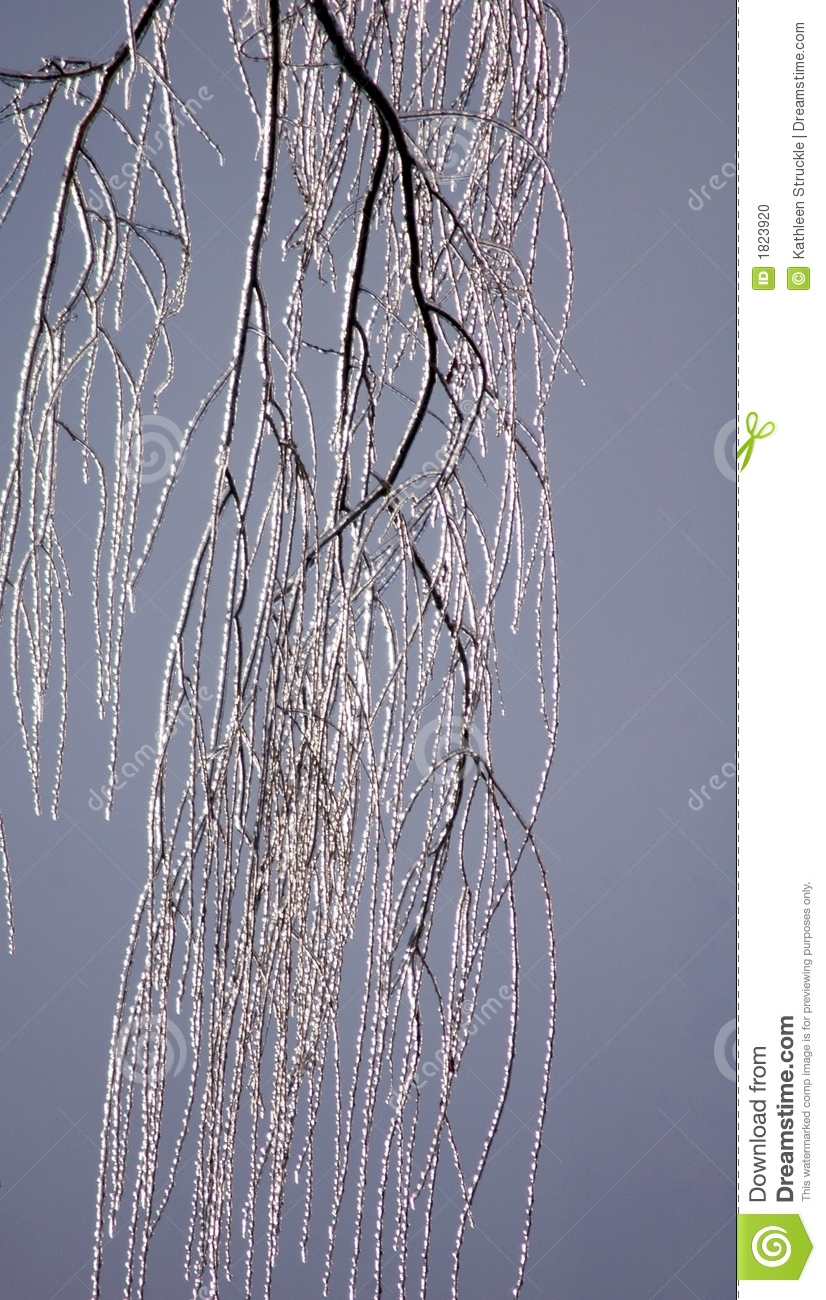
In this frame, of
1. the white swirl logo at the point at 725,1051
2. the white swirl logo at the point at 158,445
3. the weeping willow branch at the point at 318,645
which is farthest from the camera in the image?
the white swirl logo at the point at 725,1051

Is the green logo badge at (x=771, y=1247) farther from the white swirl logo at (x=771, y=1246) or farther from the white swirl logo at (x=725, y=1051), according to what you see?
the white swirl logo at (x=725, y=1051)

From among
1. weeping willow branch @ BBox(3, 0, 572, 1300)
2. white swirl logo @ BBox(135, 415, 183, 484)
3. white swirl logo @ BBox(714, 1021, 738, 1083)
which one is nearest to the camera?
weeping willow branch @ BBox(3, 0, 572, 1300)

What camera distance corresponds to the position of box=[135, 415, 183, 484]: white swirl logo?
185 cm

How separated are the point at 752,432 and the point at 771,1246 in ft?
4.78

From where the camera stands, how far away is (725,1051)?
197cm

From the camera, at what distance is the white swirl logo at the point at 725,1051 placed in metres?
1.97

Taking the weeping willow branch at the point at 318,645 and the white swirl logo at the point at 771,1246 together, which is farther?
the white swirl logo at the point at 771,1246

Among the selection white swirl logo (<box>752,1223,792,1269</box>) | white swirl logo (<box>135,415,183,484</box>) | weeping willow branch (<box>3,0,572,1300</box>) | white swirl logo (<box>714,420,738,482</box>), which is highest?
white swirl logo (<box>714,420,738,482</box>)

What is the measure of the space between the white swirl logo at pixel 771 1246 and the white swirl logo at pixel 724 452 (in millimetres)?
1359

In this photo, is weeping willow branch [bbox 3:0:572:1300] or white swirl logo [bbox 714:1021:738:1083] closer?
weeping willow branch [bbox 3:0:572:1300]

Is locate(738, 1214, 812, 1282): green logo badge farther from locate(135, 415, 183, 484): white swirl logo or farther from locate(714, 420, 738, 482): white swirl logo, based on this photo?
locate(135, 415, 183, 484): white swirl logo

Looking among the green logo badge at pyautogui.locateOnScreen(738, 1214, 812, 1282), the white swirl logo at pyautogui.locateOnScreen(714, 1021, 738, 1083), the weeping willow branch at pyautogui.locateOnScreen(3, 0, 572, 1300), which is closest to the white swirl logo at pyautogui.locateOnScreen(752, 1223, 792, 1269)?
the green logo badge at pyautogui.locateOnScreen(738, 1214, 812, 1282)

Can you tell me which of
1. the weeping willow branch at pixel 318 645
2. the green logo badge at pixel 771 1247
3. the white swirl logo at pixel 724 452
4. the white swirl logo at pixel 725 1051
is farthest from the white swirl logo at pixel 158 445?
the green logo badge at pixel 771 1247

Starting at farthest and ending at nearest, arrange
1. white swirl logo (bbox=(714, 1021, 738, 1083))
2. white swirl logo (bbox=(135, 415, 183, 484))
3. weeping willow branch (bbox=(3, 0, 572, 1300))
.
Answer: white swirl logo (bbox=(714, 1021, 738, 1083)) → white swirl logo (bbox=(135, 415, 183, 484)) → weeping willow branch (bbox=(3, 0, 572, 1300))
